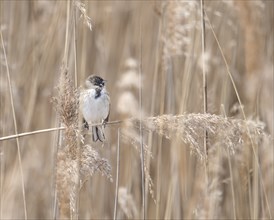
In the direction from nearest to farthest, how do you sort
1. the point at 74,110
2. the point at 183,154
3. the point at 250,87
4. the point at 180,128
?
the point at 74,110 → the point at 180,128 → the point at 250,87 → the point at 183,154

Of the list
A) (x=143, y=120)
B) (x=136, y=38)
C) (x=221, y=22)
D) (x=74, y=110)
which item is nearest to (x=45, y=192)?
(x=136, y=38)

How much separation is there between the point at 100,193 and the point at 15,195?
20.8 inches

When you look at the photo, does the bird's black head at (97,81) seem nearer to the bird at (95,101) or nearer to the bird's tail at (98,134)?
the bird at (95,101)

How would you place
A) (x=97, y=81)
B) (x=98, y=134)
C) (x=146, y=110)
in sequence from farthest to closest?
(x=146, y=110) → (x=97, y=81) → (x=98, y=134)

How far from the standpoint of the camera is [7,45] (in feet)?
10.1

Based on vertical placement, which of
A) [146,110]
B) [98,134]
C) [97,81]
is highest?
[97,81]

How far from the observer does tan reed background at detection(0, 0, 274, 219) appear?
5.52ft

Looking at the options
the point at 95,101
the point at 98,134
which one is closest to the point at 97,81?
the point at 95,101

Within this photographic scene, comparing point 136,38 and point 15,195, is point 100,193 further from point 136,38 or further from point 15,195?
point 136,38

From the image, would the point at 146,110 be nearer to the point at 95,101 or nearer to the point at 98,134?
the point at 95,101

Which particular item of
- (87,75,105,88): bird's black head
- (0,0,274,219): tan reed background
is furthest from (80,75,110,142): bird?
(0,0,274,219): tan reed background

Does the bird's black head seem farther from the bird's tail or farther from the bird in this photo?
the bird's tail

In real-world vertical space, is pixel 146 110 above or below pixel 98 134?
above

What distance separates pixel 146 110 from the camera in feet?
10.2
